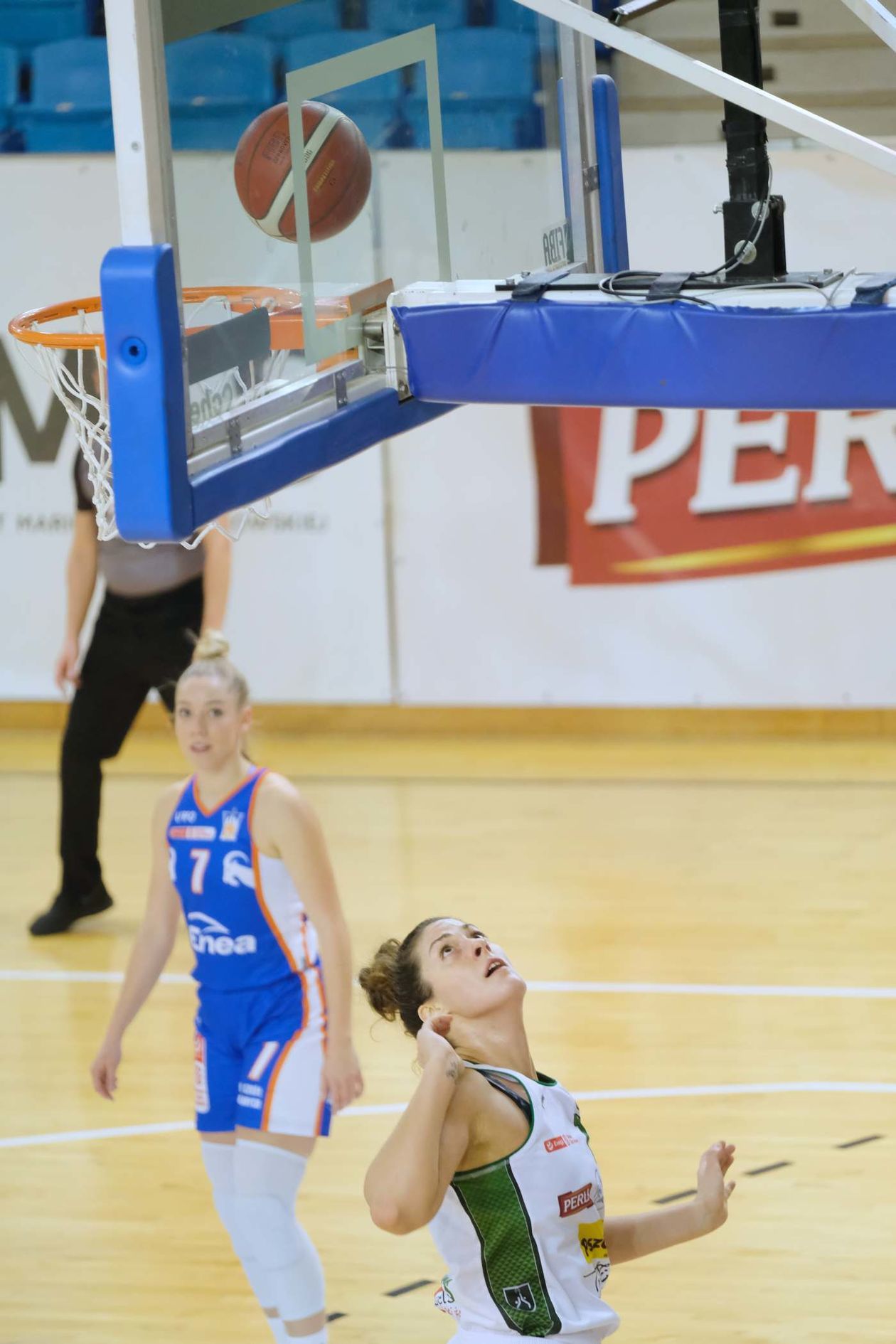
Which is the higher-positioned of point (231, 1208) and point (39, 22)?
point (39, 22)

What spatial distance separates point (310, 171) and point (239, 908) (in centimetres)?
172

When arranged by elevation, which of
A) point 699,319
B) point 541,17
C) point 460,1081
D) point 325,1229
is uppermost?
point 541,17

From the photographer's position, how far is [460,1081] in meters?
2.88

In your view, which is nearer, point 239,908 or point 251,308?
point 251,308

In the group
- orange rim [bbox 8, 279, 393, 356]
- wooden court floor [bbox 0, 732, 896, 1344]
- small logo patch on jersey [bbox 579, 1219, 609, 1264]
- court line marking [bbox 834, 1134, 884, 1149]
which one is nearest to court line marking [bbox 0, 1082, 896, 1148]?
wooden court floor [bbox 0, 732, 896, 1344]

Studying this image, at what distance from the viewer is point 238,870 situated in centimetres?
438

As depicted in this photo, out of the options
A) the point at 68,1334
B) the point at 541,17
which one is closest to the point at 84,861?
the point at 68,1334

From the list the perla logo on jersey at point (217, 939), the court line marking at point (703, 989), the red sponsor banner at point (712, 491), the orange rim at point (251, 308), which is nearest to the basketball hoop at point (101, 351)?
the orange rim at point (251, 308)

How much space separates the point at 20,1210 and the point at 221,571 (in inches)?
97.8

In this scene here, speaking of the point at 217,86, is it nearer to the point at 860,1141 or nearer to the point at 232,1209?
the point at 232,1209

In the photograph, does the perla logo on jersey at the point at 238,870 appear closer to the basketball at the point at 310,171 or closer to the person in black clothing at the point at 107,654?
the basketball at the point at 310,171

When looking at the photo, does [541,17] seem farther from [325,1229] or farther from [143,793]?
[143,793]

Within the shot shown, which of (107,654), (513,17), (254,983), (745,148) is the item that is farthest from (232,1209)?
(107,654)

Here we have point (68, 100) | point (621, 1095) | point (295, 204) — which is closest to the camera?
point (295, 204)
